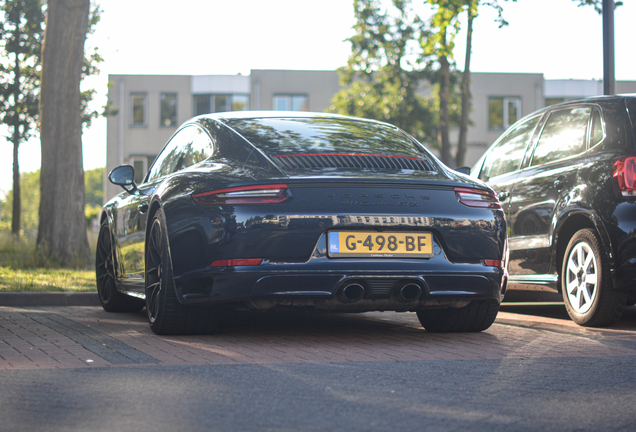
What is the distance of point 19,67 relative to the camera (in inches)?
1029

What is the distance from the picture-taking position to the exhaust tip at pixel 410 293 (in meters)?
4.91

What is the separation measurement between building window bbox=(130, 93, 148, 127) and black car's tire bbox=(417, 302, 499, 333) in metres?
44.4

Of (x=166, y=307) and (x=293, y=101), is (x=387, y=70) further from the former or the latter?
(x=166, y=307)

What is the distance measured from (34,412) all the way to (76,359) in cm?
128

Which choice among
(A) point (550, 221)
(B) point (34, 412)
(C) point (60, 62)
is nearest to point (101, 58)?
(C) point (60, 62)

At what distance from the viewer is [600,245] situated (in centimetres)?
600

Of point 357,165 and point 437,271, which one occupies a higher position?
point 357,165

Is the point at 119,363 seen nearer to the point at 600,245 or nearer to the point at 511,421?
the point at 511,421

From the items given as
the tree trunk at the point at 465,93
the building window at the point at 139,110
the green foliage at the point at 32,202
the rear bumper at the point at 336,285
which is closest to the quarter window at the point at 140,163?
the building window at the point at 139,110

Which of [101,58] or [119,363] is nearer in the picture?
[119,363]

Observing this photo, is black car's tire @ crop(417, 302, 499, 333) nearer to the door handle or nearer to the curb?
the door handle

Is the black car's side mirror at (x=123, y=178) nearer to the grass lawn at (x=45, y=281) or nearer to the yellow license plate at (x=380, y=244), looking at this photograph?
the grass lawn at (x=45, y=281)

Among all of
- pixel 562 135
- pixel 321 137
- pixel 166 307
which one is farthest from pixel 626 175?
pixel 166 307

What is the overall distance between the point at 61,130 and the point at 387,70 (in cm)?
2452
